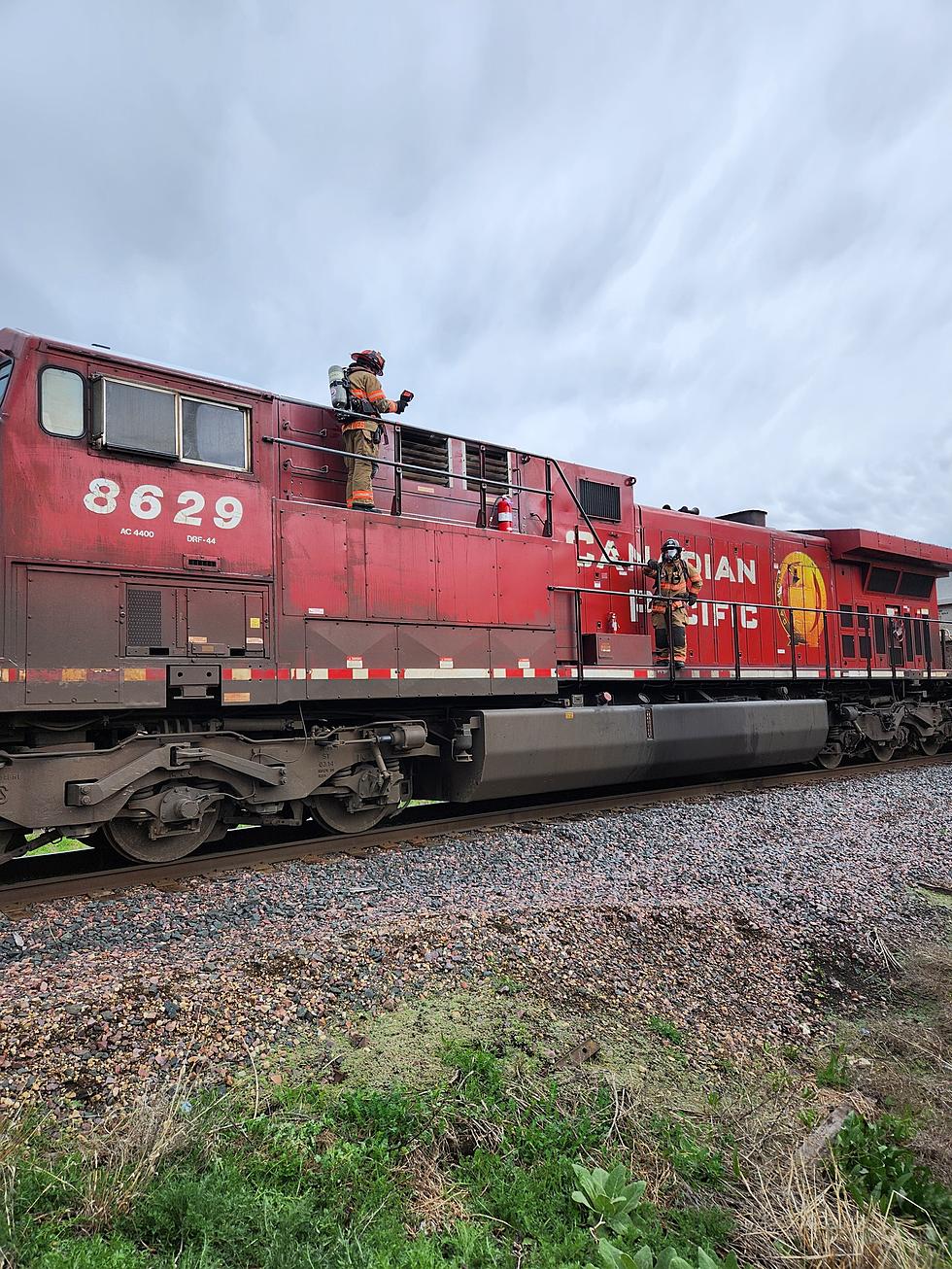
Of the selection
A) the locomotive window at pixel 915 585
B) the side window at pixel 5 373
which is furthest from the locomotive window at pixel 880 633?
the side window at pixel 5 373

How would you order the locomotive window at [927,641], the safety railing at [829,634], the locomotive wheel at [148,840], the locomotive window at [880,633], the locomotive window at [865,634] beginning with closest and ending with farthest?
the locomotive wheel at [148,840] < the safety railing at [829,634] < the locomotive window at [865,634] < the locomotive window at [880,633] < the locomotive window at [927,641]

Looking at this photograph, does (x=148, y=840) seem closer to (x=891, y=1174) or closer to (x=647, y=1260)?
(x=647, y=1260)

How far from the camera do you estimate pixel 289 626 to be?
6668 mm

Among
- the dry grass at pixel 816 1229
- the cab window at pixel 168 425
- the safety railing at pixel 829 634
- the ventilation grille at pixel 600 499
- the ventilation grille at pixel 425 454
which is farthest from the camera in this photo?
the ventilation grille at pixel 600 499

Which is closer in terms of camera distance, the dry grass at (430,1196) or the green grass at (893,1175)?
the dry grass at (430,1196)

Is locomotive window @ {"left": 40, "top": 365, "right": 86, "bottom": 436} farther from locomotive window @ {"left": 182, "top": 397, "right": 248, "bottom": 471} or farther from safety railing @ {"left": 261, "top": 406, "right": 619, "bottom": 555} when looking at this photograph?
safety railing @ {"left": 261, "top": 406, "right": 619, "bottom": 555}

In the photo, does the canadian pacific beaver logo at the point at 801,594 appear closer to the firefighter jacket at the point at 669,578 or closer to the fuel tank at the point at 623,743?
the fuel tank at the point at 623,743

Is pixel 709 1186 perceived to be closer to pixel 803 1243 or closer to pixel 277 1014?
pixel 803 1243

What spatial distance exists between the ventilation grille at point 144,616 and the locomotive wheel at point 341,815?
7.20ft

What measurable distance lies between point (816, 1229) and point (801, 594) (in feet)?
39.3

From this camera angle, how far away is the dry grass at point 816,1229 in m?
2.24

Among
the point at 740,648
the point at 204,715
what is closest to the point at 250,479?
the point at 204,715

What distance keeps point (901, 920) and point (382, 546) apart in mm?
5128

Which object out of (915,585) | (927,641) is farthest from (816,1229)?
(915,585)
